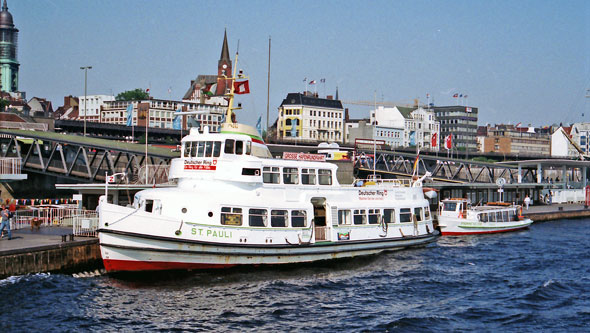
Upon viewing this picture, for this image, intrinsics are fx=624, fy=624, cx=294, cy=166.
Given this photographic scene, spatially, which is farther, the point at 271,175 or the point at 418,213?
the point at 418,213

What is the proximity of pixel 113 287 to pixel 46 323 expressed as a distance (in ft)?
19.0

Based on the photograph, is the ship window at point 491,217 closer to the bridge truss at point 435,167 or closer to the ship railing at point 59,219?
the bridge truss at point 435,167

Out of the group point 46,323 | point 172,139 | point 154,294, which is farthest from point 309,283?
point 172,139

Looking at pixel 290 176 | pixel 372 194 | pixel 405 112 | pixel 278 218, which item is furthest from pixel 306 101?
pixel 278 218

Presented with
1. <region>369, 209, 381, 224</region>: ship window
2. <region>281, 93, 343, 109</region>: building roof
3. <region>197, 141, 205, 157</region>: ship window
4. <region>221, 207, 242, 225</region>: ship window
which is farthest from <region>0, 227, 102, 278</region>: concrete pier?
<region>281, 93, 343, 109</region>: building roof

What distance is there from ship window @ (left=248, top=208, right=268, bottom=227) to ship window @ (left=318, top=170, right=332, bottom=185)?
5592mm

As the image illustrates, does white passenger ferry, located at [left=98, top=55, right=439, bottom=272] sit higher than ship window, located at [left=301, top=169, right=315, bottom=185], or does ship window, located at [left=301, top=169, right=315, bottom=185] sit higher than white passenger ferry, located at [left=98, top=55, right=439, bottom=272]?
ship window, located at [left=301, top=169, right=315, bottom=185]

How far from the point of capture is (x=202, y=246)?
31.6 meters

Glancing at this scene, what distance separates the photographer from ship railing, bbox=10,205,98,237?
3550 centimetres

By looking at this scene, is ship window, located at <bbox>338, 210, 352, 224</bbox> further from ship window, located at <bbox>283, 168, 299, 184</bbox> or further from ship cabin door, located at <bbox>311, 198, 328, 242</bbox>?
ship window, located at <bbox>283, 168, 299, 184</bbox>

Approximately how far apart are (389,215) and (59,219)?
2149cm

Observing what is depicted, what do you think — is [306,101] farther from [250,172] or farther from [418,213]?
[250,172]

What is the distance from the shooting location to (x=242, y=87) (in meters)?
39.4

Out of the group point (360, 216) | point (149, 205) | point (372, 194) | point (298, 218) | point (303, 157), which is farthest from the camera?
point (372, 194)
